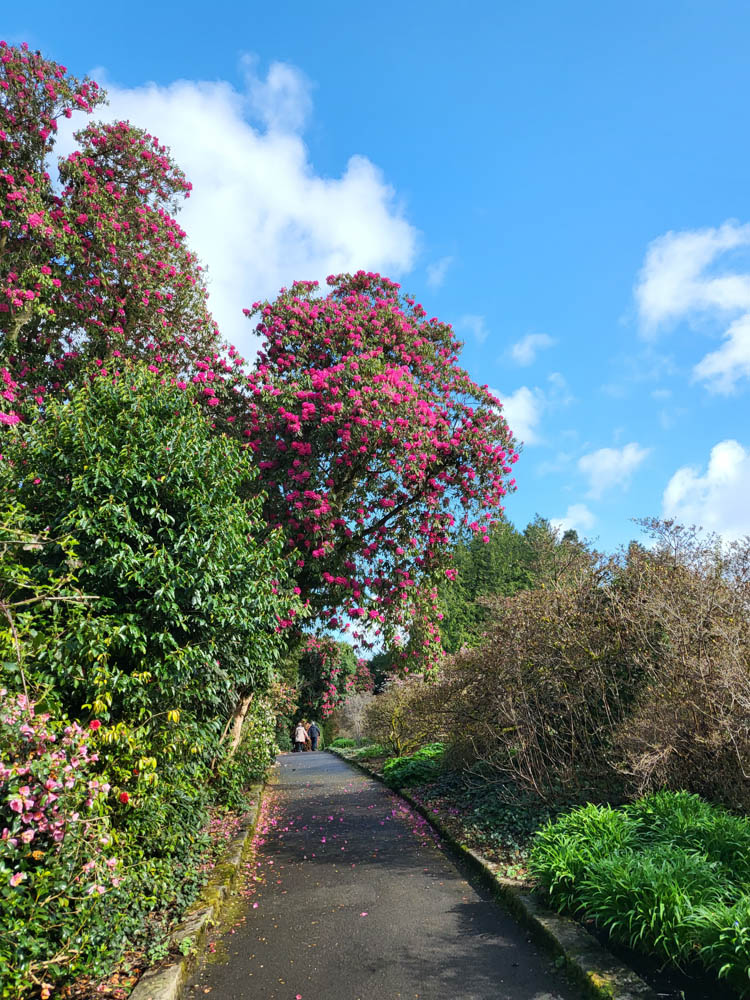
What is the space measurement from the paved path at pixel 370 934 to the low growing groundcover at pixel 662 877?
0.50m

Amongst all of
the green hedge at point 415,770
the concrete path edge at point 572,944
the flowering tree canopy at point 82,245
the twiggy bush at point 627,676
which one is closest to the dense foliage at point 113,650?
the concrete path edge at point 572,944

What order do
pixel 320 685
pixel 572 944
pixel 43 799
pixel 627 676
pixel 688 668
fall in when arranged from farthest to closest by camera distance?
1. pixel 320 685
2. pixel 627 676
3. pixel 688 668
4. pixel 572 944
5. pixel 43 799

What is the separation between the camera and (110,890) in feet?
11.5

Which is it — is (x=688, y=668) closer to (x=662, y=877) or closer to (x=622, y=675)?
(x=622, y=675)

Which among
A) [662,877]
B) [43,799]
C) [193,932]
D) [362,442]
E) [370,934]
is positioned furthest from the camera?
[362,442]

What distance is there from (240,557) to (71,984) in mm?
3082

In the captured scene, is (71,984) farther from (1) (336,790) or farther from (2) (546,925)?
(1) (336,790)

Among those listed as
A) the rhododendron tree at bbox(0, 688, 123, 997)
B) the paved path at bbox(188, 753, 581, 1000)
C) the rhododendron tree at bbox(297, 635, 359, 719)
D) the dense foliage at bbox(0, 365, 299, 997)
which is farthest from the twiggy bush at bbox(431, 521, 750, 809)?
the rhododendron tree at bbox(297, 635, 359, 719)

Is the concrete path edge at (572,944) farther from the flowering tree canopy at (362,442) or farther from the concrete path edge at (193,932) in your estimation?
the flowering tree canopy at (362,442)

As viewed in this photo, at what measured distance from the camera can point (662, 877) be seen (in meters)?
3.80

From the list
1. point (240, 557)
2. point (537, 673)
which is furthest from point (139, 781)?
point (537, 673)

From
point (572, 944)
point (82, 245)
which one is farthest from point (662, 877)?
point (82, 245)

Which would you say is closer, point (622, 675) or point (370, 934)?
point (370, 934)

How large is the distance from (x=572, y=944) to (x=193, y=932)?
2.62m
